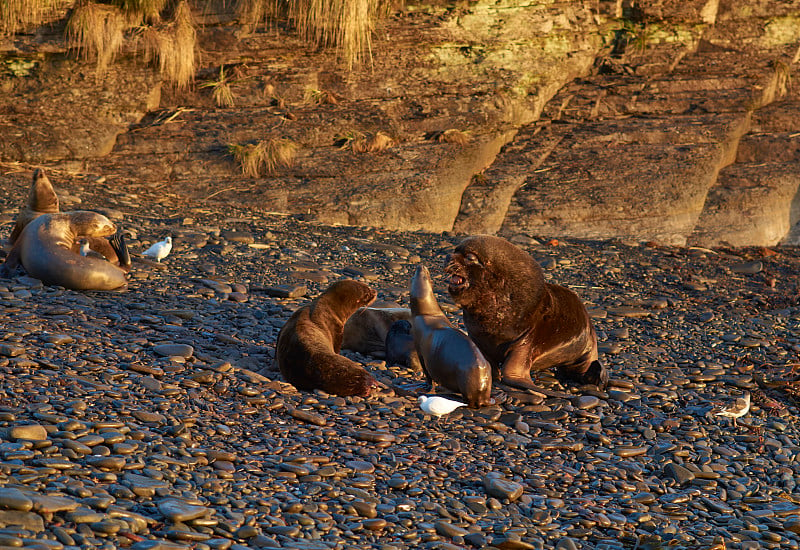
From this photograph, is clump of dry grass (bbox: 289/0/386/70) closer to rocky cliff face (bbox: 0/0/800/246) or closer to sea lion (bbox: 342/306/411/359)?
rocky cliff face (bbox: 0/0/800/246)

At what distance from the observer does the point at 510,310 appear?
233 inches

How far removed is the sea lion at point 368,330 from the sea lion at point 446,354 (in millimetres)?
579

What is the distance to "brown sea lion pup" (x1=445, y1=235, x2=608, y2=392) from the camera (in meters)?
5.88

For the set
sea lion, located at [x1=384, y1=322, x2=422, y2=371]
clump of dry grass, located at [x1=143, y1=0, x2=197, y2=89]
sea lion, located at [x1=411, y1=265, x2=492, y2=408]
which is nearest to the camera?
sea lion, located at [x1=411, y1=265, x2=492, y2=408]

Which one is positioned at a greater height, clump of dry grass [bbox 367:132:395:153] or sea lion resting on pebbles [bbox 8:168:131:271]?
clump of dry grass [bbox 367:132:395:153]

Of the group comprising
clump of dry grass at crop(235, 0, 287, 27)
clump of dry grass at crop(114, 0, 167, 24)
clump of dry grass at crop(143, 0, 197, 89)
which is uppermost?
clump of dry grass at crop(235, 0, 287, 27)

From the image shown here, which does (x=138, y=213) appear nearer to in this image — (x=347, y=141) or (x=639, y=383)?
(x=347, y=141)

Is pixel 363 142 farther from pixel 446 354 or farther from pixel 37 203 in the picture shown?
pixel 446 354

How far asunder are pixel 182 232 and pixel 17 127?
4.22m

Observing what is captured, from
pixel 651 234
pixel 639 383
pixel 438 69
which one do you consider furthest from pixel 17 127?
pixel 639 383

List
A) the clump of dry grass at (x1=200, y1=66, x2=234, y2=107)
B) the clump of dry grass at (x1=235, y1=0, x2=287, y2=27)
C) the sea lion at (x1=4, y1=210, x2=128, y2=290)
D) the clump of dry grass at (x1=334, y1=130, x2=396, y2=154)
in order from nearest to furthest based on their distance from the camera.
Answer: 1. the sea lion at (x1=4, y1=210, x2=128, y2=290)
2. the clump of dry grass at (x1=334, y1=130, x2=396, y2=154)
3. the clump of dry grass at (x1=200, y1=66, x2=234, y2=107)
4. the clump of dry grass at (x1=235, y1=0, x2=287, y2=27)

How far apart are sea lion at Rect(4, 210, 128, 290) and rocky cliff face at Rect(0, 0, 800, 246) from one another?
4.31 metres

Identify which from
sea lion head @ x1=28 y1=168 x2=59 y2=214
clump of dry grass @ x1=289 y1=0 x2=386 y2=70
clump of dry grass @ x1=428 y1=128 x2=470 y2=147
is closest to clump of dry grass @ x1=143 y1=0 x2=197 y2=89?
clump of dry grass @ x1=289 y1=0 x2=386 y2=70

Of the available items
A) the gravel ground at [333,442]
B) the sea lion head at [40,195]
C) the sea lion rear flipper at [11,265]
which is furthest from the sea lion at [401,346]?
the sea lion head at [40,195]
